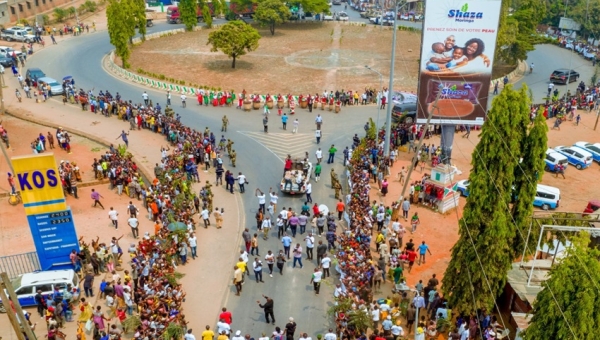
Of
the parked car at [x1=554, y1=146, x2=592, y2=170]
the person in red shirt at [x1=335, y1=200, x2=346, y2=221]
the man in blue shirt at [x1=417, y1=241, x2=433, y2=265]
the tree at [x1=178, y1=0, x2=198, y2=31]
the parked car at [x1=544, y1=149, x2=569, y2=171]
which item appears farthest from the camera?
the tree at [x1=178, y1=0, x2=198, y2=31]

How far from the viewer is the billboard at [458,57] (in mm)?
29219

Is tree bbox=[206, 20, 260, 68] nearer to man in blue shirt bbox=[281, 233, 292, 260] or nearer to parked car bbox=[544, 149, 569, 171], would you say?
parked car bbox=[544, 149, 569, 171]

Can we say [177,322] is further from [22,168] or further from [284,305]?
[22,168]

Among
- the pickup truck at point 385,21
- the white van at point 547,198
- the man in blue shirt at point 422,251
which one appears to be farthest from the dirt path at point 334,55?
the man in blue shirt at point 422,251

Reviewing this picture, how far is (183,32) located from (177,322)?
60.6 metres

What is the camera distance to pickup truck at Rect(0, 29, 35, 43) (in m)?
65.3

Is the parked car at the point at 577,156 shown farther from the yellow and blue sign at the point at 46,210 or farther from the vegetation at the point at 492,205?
the yellow and blue sign at the point at 46,210

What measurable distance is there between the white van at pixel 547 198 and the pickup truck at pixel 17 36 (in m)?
58.3

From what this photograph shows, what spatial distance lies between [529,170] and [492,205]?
6.47ft

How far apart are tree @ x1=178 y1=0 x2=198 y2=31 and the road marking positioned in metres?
39.3

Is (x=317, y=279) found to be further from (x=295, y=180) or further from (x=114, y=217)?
(x=114, y=217)

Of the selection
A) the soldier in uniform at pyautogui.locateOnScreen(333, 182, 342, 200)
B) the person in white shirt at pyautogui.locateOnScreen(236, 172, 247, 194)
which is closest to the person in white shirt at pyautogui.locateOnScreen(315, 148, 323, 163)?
the soldier in uniform at pyautogui.locateOnScreen(333, 182, 342, 200)

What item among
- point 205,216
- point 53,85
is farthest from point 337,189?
point 53,85

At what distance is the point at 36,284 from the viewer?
20.8 metres
